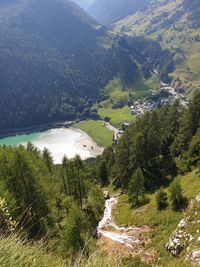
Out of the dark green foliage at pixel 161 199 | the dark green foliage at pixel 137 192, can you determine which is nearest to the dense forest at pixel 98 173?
the dark green foliage at pixel 137 192

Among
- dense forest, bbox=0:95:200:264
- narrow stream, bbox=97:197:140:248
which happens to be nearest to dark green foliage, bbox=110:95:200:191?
dense forest, bbox=0:95:200:264

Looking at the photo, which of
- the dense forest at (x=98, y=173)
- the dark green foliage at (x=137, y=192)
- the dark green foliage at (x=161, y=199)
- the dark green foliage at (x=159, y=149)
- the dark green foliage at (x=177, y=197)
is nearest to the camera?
the dense forest at (x=98, y=173)

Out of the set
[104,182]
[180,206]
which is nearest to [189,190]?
[180,206]

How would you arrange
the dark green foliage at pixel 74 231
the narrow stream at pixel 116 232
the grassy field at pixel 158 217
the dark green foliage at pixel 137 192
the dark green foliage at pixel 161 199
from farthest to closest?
the dark green foliage at pixel 137 192
the dark green foliage at pixel 161 199
the narrow stream at pixel 116 232
the grassy field at pixel 158 217
the dark green foliage at pixel 74 231

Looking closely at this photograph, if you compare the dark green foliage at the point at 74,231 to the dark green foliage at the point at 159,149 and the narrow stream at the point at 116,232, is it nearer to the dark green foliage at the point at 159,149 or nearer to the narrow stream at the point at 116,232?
the narrow stream at the point at 116,232

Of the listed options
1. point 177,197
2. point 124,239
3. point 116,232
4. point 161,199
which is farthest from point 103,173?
point 124,239

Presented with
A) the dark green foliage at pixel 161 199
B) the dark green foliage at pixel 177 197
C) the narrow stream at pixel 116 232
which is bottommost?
the narrow stream at pixel 116 232
